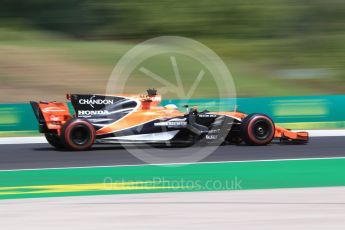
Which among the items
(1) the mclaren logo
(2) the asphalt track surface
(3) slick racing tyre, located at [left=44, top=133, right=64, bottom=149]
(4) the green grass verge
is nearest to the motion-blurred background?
(4) the green grass verge

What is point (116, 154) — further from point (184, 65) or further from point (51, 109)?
point (184, 65)

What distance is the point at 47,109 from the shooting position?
41.0 feet

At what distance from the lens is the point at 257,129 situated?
42.1ft

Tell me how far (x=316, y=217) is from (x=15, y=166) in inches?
226

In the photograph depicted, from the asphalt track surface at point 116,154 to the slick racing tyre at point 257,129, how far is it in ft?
0.48

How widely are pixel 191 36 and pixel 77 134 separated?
21.8 meters

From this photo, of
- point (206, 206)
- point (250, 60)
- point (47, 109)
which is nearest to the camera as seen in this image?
point (206, 206)

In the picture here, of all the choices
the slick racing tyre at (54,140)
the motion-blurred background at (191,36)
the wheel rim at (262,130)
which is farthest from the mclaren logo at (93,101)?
the motion-blurred background at (191,36)

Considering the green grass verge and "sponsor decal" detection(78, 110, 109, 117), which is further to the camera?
the green grass verge

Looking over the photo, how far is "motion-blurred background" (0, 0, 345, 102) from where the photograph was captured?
27188 mm

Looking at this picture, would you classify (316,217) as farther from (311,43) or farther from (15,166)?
(311,43)

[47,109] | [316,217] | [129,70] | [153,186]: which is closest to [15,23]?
[129,70]

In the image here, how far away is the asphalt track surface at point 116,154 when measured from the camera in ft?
36.4

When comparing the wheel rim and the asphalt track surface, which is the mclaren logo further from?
the wheel rim
